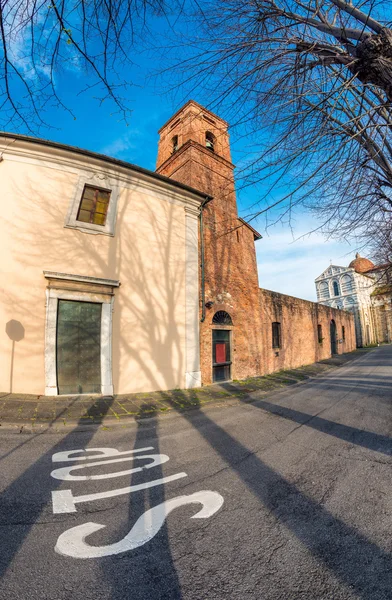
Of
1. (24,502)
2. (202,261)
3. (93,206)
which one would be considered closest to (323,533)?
(24,502)

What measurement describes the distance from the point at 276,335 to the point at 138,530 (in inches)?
501

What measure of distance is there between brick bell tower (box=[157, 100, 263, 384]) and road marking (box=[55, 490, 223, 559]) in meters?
6.93

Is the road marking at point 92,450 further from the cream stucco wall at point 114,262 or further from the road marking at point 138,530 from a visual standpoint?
the cream stucco wall at point 114,262

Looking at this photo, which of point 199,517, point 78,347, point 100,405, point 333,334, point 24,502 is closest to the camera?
point 199,517

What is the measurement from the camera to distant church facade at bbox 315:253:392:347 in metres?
37.4

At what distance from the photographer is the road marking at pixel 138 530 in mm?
1675

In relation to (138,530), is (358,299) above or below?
above

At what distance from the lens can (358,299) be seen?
125ft

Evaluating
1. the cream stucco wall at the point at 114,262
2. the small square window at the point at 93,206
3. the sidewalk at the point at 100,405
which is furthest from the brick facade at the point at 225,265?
the small square window at the point at 93,206

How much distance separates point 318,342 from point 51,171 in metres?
18.7

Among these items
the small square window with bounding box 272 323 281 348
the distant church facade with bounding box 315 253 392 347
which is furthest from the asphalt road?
the distant church facade with bounding box 315 253 392 347

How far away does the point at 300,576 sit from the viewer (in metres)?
1.49

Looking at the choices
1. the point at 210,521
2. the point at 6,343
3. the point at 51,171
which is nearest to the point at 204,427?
the point at 210,521

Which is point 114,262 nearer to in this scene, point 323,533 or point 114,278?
point 114,278
